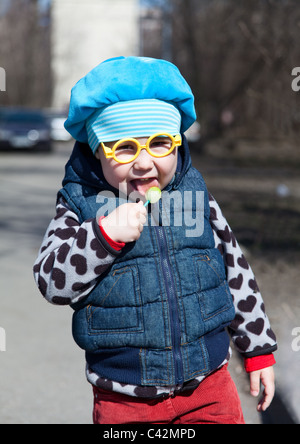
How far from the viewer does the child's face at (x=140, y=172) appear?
6.23 ft

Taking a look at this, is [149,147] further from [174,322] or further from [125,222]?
[174,322]

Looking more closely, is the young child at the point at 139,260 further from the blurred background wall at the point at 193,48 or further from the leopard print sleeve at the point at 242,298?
the blurred background wall at the point at 193,48

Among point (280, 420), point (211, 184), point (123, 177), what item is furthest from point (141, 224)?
point (211, 184)

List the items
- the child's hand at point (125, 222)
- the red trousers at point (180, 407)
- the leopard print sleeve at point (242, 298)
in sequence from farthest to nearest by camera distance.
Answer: the leopard print sleeve at point (242, 298), the red trousers at point (180, 407), the child's hand at point (125, 222)

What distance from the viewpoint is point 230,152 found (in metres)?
23.9

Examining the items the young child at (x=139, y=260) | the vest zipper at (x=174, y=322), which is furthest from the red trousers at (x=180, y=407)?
the vest zipper at (x=174, y=322)

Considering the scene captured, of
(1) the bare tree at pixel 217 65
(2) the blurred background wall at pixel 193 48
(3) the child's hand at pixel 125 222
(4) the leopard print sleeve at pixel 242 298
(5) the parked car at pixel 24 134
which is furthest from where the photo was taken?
(5) the parked car at pixel 24 134

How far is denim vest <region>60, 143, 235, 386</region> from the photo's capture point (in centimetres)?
193

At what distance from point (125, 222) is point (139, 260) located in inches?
6.2

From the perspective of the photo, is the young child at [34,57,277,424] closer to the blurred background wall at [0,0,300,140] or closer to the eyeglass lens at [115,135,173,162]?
the eyeglass lens at [115,135,173,162]

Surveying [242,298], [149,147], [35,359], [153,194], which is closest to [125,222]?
[153,194]

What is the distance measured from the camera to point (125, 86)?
1898mm

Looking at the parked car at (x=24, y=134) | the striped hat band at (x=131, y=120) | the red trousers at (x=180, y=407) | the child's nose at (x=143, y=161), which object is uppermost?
the striped hat band at (x=131, y=120)

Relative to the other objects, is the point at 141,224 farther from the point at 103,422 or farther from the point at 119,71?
the point at 103,422
